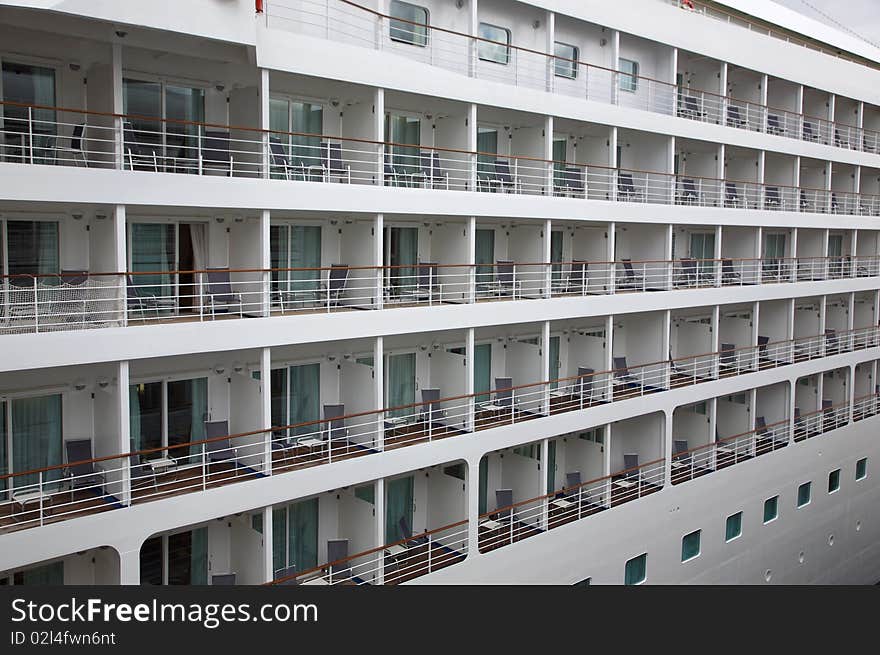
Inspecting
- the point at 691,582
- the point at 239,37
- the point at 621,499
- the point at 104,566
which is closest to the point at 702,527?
the point at 691,582

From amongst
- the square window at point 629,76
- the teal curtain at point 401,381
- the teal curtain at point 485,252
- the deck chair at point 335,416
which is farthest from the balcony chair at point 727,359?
the deck chair at point 335,416

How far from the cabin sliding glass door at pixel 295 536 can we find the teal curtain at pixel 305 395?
2.29ft

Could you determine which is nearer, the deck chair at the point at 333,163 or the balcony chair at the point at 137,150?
the balcony chair at the point at 137,150

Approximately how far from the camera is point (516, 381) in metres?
9.54

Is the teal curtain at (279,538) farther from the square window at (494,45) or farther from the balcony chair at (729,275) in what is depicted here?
the balcony chair at (729,275)

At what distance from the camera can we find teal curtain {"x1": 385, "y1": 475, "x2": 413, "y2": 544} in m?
8.52

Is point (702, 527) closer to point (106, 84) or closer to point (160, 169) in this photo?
point (160, 169)

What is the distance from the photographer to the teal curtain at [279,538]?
25.1ft

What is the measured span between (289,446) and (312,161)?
258cm

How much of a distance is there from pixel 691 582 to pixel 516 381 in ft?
11.2

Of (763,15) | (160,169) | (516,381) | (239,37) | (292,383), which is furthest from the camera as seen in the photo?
(763,15)

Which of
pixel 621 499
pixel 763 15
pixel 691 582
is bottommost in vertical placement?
pixel 691 582

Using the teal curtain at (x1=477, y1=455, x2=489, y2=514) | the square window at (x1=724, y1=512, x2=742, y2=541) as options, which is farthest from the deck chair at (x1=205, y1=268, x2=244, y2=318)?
the square window at (x1=724, y1=512, x2=742, y2=541)

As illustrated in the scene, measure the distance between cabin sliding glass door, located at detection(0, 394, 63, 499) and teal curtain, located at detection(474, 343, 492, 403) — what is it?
4375 millimetres
